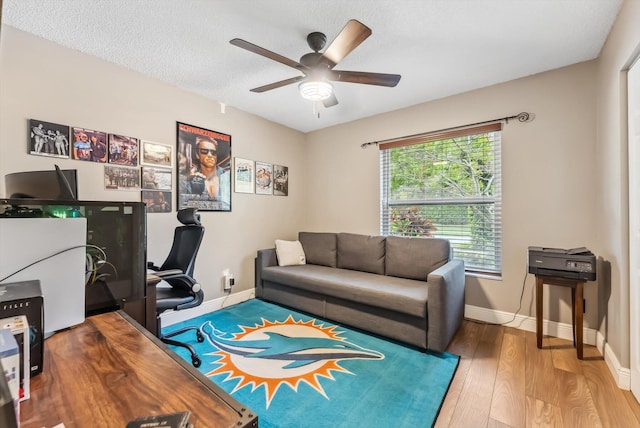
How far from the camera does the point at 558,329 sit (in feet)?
8.18

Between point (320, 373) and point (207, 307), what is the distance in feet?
5.67

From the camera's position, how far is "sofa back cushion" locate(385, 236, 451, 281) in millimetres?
2856

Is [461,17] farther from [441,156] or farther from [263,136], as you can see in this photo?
[263,136]

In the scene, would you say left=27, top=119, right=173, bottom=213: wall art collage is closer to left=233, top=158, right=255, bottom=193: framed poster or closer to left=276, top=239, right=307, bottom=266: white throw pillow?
left=233, top=158, right=255, bottom=193: framed poster

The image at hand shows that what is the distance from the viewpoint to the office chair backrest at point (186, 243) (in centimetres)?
231

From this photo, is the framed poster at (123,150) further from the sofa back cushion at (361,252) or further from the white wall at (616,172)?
the white wall at (616,172)

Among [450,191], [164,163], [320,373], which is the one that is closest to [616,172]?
[450,191]

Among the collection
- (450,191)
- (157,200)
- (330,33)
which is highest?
(330,33)

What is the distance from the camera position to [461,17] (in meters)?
1.88

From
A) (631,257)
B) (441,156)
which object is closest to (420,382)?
(631,257)

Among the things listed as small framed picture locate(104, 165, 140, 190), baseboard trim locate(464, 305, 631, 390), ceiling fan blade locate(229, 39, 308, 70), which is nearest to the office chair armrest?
small framed picture locate(104, 165, 140, 190)

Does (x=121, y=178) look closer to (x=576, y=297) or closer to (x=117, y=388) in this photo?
(x=117, y=388)

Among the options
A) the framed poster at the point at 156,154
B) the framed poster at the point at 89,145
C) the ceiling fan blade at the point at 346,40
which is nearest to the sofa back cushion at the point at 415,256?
the ceiling fan blade at the point at 346,40

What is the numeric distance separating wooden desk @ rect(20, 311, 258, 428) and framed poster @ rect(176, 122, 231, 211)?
2205mm
